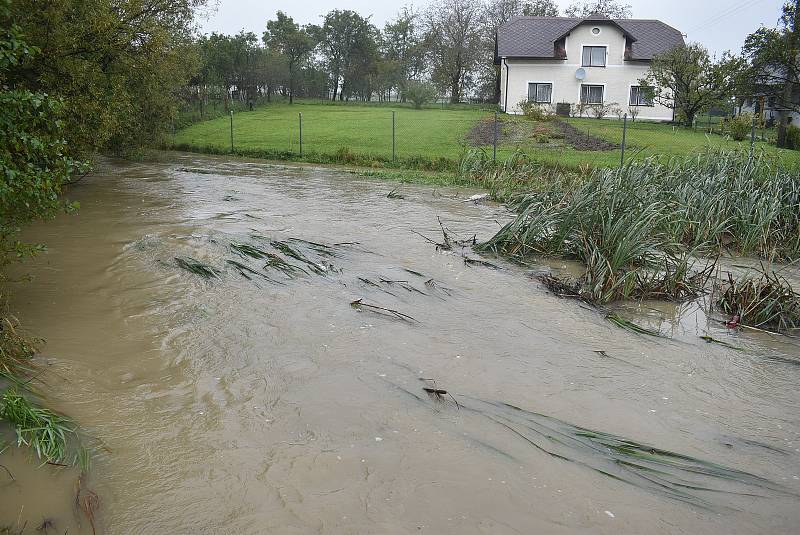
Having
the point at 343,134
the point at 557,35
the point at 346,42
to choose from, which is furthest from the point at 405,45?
the point at 343,134

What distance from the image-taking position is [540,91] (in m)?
39.6

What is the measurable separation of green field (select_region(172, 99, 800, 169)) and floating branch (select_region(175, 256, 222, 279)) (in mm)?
11822

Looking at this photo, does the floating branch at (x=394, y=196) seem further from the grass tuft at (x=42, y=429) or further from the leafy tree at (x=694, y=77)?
the leafy tree at (x=694, y=77)

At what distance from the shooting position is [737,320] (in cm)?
697

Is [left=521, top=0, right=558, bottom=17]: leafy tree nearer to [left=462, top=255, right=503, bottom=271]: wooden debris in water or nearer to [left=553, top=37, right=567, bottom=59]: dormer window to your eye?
[left=553, top=37, right=567, bottom=59]: dormer window

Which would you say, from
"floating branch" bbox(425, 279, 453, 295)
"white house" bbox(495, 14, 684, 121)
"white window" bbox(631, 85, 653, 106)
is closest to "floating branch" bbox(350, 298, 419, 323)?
"floating branch" bbox(425, 279, 453, 295)

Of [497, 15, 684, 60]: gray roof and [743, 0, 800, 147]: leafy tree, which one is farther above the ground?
[497, 15, 684, 60]: gray roof

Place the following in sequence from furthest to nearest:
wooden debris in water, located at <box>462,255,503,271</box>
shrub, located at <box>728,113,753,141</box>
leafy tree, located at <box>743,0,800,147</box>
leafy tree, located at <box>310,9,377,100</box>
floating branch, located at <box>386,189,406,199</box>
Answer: leafy tree, located at <box>310,9,377,100</box>, leafy tree, located at <box>743,0,800,147</box>, shrub, located at <box>728,113,753,141</box>, floating branch, located at <box>386,189,406,199</box>, wooden debris in water, located at <box>462,255,503,271</box>

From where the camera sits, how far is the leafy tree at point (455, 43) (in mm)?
52625

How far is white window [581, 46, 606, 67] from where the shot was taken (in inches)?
1544

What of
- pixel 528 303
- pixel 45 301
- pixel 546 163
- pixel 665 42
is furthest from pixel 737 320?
pixel 665 42

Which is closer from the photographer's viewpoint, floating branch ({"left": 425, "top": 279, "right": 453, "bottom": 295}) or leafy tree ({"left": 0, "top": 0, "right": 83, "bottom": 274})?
leafy tree ({"left": 0, "top": 0, "right": 83, "bottom": 274})

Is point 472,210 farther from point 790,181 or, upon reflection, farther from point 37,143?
point 37,143

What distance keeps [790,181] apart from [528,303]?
632cm
